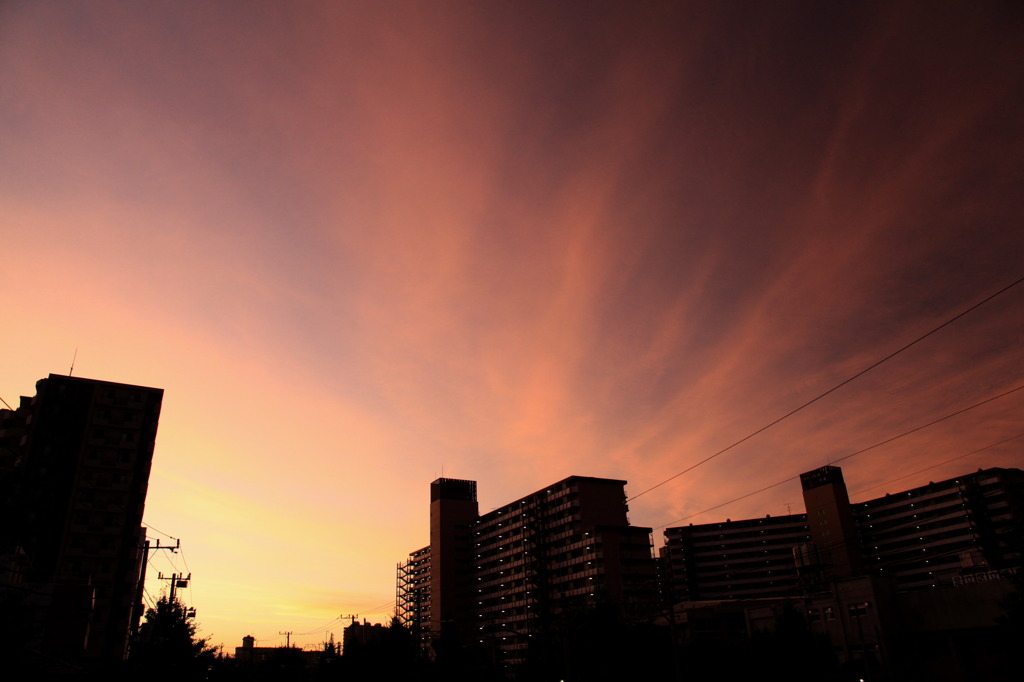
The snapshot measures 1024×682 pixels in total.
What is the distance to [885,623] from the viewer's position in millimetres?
67750

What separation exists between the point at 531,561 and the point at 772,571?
9252 centimetres

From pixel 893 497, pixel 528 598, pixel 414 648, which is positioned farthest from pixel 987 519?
pixel 414 648

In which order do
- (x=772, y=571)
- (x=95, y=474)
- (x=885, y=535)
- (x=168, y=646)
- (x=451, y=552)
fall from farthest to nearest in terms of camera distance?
(x=772, y=571) < (x=885, y=535) < (x=451, y=552) < (x=95, y=474) < (x=168, y=646)

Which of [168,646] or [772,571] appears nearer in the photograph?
[168,646]

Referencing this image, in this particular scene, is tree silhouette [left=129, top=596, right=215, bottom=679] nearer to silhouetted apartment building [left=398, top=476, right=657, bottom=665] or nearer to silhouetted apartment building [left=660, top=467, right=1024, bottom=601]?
silhouetted apartment building [left=398, top=476, right=657, bottom=665]

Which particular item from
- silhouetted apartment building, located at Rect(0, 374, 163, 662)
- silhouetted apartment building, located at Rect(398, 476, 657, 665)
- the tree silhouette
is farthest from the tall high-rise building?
the tree silhouette

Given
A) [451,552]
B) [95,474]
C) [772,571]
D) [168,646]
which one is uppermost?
[95,474]

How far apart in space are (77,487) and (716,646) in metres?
81.6

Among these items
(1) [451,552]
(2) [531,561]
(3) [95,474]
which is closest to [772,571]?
(2) [531,561]

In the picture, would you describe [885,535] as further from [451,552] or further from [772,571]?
[451,552]

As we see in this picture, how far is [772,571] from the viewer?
194 meters

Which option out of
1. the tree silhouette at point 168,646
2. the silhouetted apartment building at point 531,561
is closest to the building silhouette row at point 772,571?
the silhouetted apartment building at point 531,561

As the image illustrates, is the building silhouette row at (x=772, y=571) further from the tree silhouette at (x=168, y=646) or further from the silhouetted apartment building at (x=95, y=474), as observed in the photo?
the silhouetted apartment building at (x=95, y=474)

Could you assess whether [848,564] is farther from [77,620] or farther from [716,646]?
[77,620]
